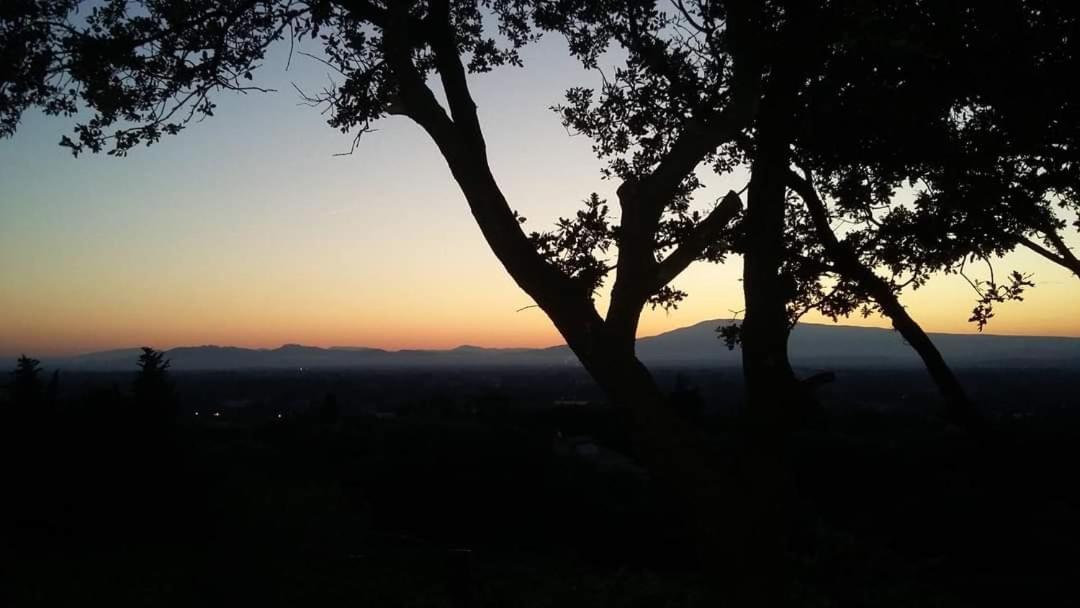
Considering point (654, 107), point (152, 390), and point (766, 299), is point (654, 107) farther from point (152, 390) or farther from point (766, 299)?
point (152, 390)

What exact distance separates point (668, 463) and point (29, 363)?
67.5ft

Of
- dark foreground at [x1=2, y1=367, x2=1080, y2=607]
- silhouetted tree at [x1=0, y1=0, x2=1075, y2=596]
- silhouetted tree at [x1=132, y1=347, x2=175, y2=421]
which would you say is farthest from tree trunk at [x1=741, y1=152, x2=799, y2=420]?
silhouetted tree at [x1=132, y1=347, x2=175, y2=421]

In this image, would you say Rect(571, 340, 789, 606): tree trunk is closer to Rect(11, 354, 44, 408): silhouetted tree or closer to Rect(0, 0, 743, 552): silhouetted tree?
Rect(0, 0, 743, 552): silhouetted tree

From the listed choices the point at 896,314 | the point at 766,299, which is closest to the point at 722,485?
the point at 766,299

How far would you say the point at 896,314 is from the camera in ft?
Answer: 22.4

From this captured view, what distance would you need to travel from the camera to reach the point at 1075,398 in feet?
386

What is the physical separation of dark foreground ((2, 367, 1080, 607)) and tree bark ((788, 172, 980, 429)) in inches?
148

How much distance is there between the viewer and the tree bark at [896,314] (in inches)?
244

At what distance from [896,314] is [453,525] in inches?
562

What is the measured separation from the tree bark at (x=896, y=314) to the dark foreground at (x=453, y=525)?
3.77 metres

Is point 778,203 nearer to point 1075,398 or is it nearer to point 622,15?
point 622,15

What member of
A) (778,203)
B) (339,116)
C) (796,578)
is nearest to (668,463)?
(778,203)

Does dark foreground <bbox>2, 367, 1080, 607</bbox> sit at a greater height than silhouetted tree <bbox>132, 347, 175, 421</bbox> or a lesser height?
lesser

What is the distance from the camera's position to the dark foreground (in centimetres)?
1223
